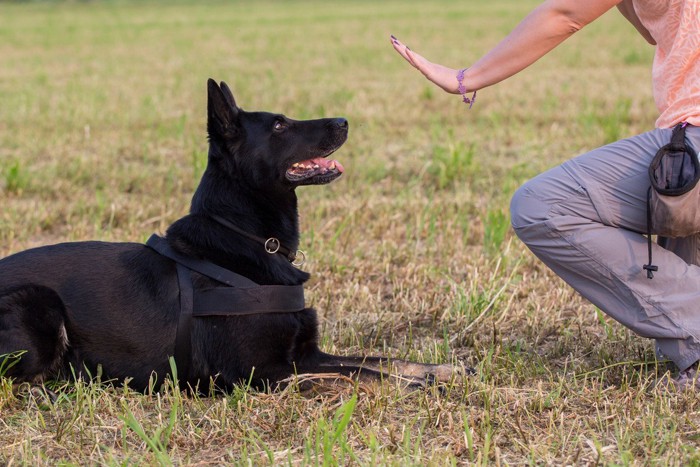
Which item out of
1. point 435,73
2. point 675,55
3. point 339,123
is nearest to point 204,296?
point 339,123

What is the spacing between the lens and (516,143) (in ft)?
31.5

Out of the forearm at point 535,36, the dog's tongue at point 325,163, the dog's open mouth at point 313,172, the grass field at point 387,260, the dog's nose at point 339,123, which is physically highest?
the forearm at point 535,36

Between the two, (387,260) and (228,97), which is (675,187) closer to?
(228,97)

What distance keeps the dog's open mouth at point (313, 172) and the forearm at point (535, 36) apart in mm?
729

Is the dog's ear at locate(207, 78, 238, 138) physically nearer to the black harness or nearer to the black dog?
the black dog

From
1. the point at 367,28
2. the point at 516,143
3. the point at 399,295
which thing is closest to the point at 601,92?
the point at 516,143

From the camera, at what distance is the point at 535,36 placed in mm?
3670

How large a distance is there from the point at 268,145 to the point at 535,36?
125 centimetres

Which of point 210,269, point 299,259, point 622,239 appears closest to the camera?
point 622,239

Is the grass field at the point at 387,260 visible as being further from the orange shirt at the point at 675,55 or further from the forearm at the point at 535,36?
the forearm at the point at 535,36

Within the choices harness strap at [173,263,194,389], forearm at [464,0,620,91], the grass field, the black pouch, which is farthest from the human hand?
harness strap at [173,263,194,389]

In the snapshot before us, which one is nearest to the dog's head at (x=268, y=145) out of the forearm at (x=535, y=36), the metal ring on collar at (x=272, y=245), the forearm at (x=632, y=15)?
the metal ring on collar at (x=272, y=245)

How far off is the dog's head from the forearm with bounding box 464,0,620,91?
0.74 meters

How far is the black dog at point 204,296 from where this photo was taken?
3.82 metres
